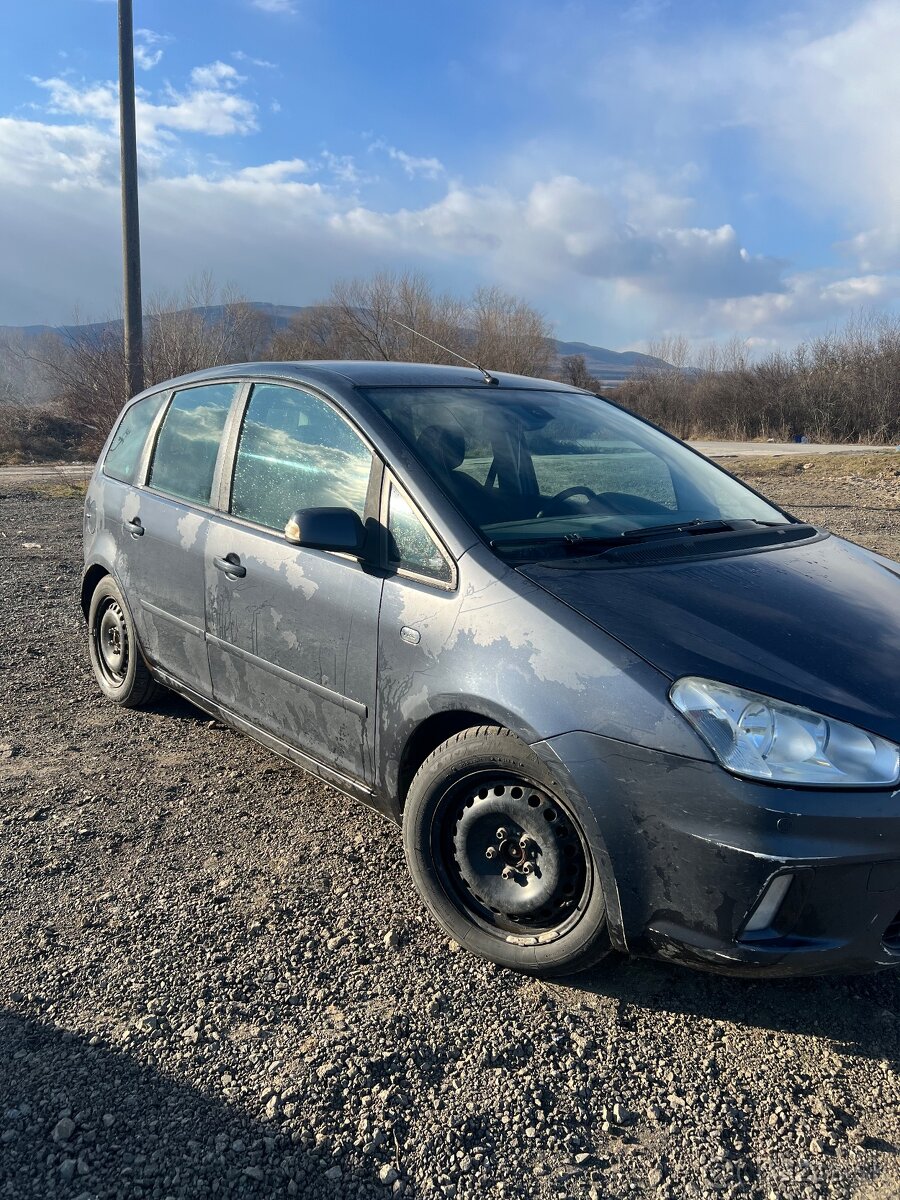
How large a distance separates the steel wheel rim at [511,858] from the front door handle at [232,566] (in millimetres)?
1305

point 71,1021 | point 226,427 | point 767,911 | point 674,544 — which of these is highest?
point 226,427

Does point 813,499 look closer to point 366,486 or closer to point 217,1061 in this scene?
point 366,486

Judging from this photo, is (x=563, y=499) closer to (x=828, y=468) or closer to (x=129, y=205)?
(x=129, y=205)

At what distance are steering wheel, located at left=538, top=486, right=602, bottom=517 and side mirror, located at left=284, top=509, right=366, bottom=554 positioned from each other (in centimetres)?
64

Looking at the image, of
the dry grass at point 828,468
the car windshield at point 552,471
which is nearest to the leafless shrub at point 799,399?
the dry grass at point 828,468

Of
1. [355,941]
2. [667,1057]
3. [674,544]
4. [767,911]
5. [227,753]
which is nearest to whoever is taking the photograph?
[767,911]

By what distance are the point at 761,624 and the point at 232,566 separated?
2004 mm

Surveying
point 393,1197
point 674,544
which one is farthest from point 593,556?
point 393,1197

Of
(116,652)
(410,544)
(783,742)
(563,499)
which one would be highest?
(563,499)

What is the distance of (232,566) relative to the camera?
3.41 meters

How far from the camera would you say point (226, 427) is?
12.3 ft

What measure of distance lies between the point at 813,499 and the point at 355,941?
1355cm

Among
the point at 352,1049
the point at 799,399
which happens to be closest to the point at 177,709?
the point at 352,1049

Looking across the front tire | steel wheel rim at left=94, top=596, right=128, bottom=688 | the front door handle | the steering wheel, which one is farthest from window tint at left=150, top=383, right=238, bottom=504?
the front tire
